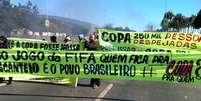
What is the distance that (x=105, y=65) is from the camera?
1789 cm

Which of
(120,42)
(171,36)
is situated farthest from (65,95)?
(171,36)

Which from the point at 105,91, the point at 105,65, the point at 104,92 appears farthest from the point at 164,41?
the point at 105,65

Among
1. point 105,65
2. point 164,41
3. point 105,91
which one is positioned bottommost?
point 105,91

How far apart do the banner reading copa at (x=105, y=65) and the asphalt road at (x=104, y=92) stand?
1.85ft

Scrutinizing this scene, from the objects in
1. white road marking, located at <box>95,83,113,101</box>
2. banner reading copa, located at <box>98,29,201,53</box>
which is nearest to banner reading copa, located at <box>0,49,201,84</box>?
white road marking, located at <box>95,83,113,101</box>

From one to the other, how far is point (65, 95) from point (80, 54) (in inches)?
47.3

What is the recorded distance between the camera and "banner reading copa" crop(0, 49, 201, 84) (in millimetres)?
17250

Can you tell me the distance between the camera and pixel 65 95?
59.4 ft

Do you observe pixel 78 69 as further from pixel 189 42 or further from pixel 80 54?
pixel 189 42

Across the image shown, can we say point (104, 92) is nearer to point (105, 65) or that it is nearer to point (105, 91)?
point (105, 91)

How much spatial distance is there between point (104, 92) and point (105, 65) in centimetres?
150

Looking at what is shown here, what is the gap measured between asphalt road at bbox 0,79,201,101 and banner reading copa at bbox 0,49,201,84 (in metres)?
0.56

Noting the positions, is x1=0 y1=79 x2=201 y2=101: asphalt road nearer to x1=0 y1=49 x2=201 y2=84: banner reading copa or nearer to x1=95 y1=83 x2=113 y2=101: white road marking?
x1=95 y1=83 x2=113 y2=101: white road marking

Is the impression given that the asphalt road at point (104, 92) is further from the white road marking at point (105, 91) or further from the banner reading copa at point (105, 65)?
the banner reading copa at point (105, 65)
